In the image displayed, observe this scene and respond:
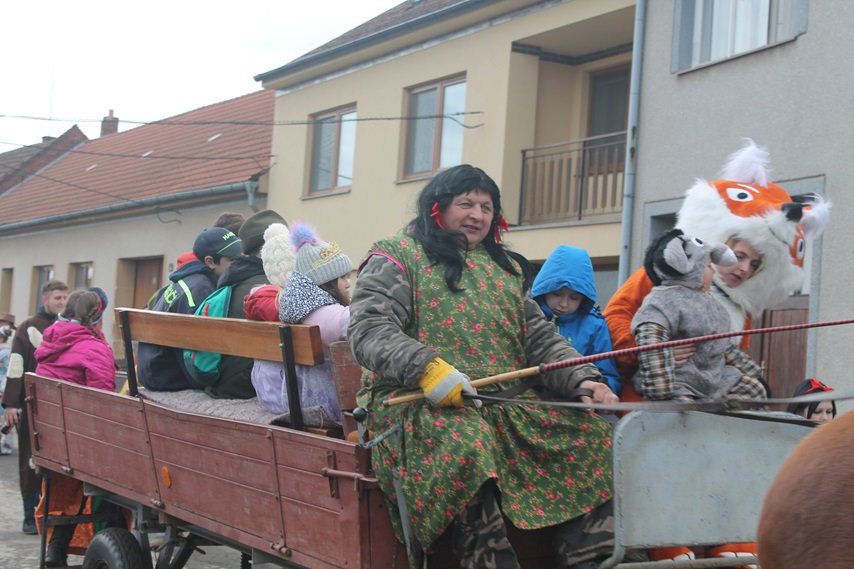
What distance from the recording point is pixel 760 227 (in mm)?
4656

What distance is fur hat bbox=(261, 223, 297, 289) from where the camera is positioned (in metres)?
4.73

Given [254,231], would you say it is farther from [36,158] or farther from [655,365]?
[36,158]

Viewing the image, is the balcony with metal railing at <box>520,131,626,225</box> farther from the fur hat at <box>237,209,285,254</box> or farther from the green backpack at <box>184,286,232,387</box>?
the green backpack at <box>184,286,232,387</box>

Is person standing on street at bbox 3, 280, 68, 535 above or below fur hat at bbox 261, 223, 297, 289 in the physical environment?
below

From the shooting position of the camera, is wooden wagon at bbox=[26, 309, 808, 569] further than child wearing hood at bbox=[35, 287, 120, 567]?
No

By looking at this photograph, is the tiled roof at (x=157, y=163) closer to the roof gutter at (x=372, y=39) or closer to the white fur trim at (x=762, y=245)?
the roof gutter at (x=372, y=39)

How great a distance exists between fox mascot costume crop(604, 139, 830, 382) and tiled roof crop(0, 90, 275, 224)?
1406cm

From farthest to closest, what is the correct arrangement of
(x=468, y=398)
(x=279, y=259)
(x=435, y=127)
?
(x=435, y=127)
(x=279, y=259)
(x=468, y=398)

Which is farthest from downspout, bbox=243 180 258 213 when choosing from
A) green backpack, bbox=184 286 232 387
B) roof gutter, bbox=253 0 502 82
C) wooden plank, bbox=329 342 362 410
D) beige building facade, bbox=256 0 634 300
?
wooden plank, bbox=329 342 362 410

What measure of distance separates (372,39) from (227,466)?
12.0 meters

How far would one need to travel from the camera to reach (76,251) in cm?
2458

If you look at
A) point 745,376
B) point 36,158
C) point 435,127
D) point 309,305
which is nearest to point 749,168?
point 745,376

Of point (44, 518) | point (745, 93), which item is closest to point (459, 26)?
point (745, 93)

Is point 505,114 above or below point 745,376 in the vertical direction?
above
